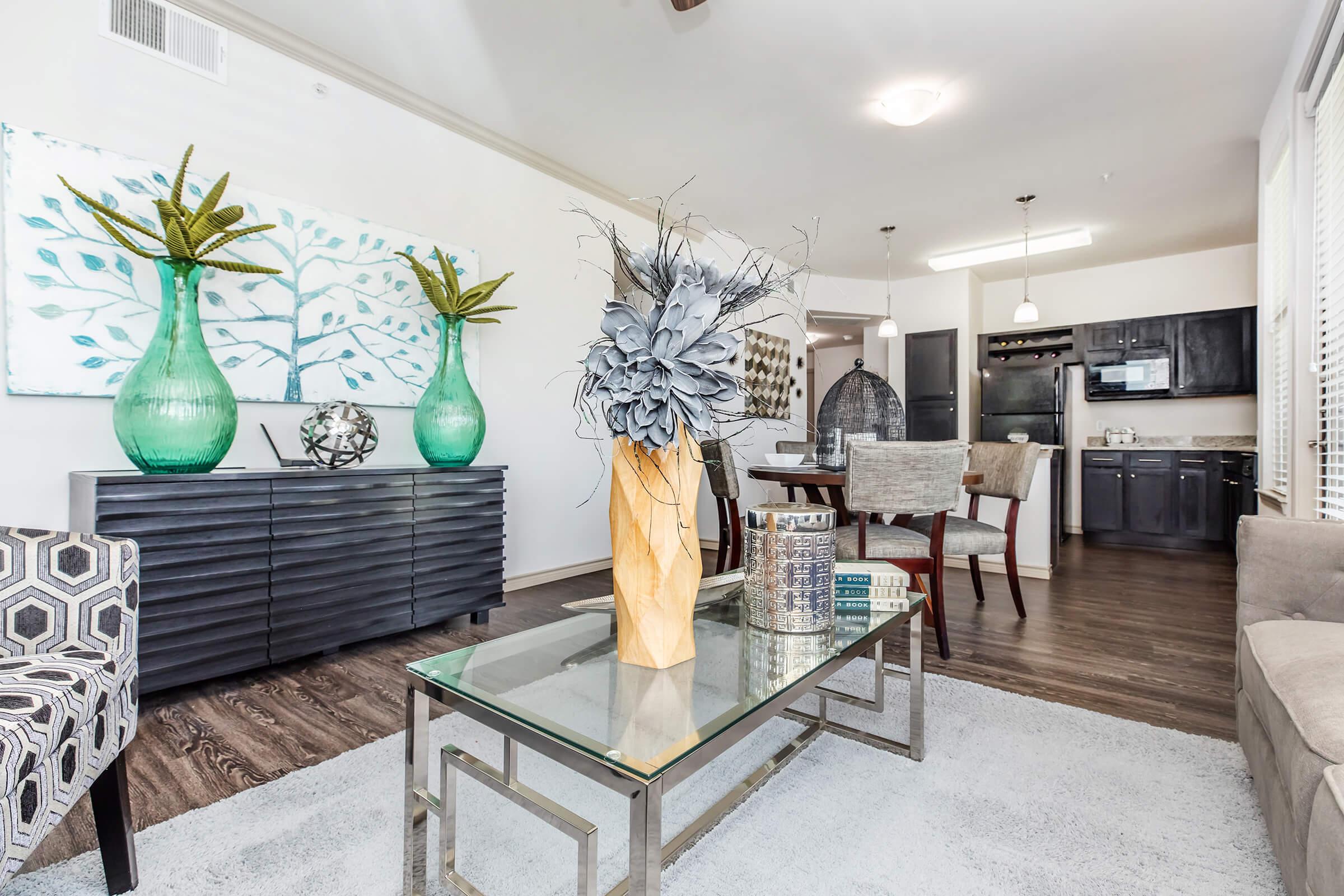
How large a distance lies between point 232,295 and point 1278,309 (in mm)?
4886

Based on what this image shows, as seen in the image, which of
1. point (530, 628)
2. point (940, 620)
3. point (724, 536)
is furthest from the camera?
point (724, 536)

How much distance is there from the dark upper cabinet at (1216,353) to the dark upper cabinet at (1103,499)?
93 centimetres

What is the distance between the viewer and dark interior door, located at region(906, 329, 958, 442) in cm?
627

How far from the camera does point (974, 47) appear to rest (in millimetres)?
2799

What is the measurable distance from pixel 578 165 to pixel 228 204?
203 cm

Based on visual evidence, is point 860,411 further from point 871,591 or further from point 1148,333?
point 1148,333

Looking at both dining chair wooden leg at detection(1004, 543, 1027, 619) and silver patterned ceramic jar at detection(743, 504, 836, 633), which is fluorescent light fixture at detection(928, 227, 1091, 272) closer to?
dining chair wooden leg at detection(1004, 543, 1027, 619)

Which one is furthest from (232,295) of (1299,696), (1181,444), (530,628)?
(1181,444)

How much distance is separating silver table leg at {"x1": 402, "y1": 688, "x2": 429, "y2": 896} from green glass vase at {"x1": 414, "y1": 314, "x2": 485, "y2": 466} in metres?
1.94

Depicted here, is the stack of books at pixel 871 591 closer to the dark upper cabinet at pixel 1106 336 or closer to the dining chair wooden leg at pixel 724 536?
the dining chair wooden leg at pixel 724 536

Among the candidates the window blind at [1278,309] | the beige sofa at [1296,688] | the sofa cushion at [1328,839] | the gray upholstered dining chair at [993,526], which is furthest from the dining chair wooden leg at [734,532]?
the sofa cushion at [1328,839]

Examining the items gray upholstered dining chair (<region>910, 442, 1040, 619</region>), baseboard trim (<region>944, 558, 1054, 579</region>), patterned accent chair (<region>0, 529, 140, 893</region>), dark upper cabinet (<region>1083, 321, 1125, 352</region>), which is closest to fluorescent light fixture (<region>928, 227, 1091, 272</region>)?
dark upper cabinet (<region>1083, 321, 1125, 352</region>)

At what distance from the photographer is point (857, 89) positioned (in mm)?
3137

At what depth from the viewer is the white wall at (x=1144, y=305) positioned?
18.2 ft
